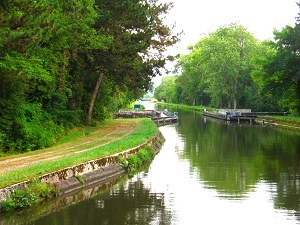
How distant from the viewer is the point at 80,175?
18547 millimetres

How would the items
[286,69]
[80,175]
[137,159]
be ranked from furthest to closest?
[286,69]
[137,159]
[80,175]

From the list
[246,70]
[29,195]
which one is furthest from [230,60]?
[29,195]

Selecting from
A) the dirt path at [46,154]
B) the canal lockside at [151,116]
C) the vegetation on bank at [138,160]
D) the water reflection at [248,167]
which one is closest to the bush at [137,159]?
the vegetation on bank at [138,160]

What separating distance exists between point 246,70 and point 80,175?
7129 cm

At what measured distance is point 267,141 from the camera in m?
39.6

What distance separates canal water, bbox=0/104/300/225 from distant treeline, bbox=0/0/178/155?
6912 millimetres

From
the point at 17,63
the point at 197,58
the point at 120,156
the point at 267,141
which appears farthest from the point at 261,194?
the point at 197,58

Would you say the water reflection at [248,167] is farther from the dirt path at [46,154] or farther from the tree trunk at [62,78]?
the tree trunk at [62,78]

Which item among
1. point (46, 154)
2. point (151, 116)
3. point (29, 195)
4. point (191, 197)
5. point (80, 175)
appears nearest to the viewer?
point (29, 195)

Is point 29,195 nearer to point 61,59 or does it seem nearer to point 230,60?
point 61,59

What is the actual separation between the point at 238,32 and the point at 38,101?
66.9 metres

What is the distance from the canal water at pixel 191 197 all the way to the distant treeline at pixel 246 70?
36924mm

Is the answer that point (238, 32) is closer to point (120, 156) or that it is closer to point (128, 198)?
point (120, 156)

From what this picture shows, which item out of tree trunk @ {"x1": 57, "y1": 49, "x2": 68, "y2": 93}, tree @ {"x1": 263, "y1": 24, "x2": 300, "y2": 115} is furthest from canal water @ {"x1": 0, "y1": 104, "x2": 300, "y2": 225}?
tree @ {"x1": 263, "y1": 24, "x2": 300, "y2": 115}
